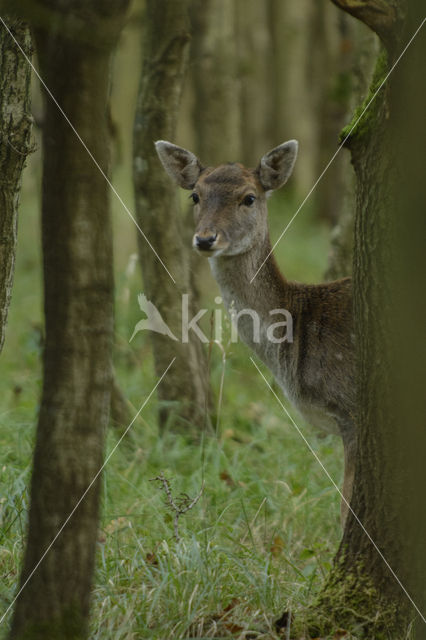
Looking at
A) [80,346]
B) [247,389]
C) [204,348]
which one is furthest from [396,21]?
[247,389]

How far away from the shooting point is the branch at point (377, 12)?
318 cm

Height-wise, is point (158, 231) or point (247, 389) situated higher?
point (158, 231)

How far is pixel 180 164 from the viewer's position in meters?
5.73

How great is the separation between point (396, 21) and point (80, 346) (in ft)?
5.49

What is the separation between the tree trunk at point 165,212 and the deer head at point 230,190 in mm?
615

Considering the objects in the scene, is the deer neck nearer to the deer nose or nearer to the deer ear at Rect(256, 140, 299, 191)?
the deer nose

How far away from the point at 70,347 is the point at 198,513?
223 centimetres

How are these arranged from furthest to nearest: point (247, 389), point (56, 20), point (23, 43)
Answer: point (247, 389), point (23, 43), point (56, 20)

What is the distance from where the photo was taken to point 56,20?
2.72 metres

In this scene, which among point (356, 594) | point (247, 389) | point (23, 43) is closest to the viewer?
point (356, 594)

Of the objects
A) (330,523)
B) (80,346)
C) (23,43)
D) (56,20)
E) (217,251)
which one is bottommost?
(330,523)

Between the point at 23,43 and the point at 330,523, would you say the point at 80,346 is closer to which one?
the point at 23,43

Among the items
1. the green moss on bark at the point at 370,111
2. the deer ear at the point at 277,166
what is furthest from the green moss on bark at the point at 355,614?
the deer ear at the point at 277,166

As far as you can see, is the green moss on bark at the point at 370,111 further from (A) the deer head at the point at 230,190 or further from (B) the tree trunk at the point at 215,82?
(B) the tree trunk at the point at 215,82
